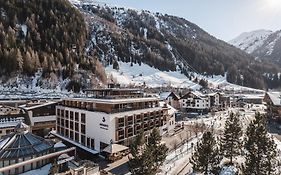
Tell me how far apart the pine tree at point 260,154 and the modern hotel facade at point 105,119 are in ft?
67.6

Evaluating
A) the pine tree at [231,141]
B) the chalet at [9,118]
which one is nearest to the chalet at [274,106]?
the pine tree at [231,141]

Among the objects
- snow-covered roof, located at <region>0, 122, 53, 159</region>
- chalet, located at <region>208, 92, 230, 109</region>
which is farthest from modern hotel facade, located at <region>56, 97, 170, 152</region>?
chalet, located at <region>208, 92, 230, 109</region>

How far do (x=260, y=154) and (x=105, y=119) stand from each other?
86.5 ft

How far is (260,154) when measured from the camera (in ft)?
123

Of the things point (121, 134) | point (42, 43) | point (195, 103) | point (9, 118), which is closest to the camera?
point (121, 134)

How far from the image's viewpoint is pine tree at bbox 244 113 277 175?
3478 centimetres

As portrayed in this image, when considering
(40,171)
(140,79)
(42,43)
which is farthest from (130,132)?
(140,79)

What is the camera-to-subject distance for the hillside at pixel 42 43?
11438 centimetres

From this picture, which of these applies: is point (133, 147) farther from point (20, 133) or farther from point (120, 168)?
point (20, 133)

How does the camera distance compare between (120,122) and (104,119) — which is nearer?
(104,119)

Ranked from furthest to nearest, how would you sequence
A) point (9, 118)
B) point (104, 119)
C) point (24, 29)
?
1. point (24, 29)
2. point (9, 118)
3. point (104, 119)

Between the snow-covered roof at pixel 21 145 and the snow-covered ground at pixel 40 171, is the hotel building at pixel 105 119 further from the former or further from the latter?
the snow-covered ground at pixel 40 171

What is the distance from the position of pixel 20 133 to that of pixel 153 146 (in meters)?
17.6

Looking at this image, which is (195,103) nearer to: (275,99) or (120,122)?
(275,99)
